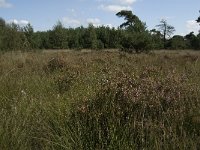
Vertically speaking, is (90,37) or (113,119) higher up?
(113,119)

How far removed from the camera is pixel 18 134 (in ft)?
13.3

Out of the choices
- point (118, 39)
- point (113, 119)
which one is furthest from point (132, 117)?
point (118, 39)

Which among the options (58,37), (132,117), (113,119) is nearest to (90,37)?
(58,37)

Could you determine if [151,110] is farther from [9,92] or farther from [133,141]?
[9,92]

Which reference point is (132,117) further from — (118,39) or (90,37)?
(90,37)

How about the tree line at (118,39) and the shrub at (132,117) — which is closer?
the shrub at (132,117)

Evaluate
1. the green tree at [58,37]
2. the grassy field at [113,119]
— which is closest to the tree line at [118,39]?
the green tree at [58,37]

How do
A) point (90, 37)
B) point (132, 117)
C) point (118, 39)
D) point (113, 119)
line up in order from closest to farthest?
point (113, 119) → point (132, 117) → point (118, 39) → point (90, 37)

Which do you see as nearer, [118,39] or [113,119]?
[113,119]

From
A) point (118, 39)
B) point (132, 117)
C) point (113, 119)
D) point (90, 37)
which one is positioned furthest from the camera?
point (90, 37)

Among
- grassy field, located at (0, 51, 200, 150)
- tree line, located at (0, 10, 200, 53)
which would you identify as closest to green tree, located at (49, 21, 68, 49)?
tree line, located at (0, 10, 200, 53)

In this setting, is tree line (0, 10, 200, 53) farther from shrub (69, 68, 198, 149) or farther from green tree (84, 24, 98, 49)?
shrub (69, 68, 198, 149)

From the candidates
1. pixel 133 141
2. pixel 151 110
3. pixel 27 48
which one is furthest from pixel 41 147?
pixel 27 48

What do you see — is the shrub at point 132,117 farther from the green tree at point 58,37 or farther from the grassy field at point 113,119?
the green tree at point 58,37
